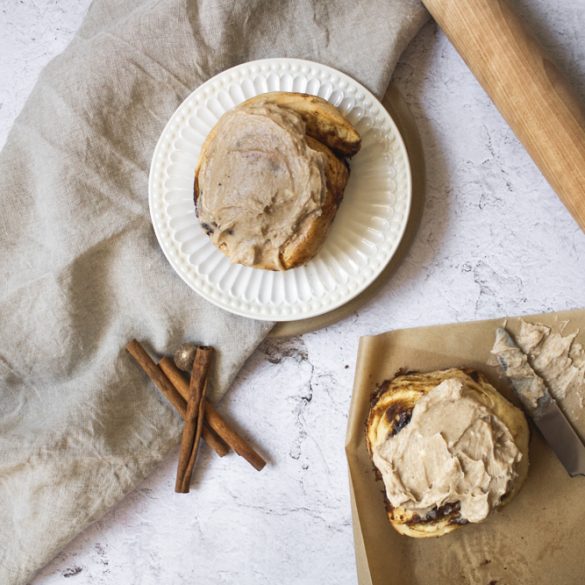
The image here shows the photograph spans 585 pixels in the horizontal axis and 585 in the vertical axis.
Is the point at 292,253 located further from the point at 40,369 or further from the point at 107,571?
the point at 107,571

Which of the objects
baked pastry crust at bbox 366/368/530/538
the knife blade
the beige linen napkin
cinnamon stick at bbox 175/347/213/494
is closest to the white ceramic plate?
the beige linen napkin

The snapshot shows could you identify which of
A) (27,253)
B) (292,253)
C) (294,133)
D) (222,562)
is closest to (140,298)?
(27,253)

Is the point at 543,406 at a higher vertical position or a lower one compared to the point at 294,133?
lower

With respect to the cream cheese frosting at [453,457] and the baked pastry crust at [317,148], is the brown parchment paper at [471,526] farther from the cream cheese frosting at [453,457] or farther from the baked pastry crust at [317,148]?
the baked pastry crust at [317,148]

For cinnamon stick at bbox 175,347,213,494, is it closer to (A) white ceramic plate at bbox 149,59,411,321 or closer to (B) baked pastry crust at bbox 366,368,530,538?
(A) white ceramic plate at bbox 149,59,411,321

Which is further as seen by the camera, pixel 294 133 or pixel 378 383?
pixel 378 383

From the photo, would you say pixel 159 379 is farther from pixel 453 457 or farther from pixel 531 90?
pixel 531 90

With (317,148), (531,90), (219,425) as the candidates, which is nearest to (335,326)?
(219,425)
